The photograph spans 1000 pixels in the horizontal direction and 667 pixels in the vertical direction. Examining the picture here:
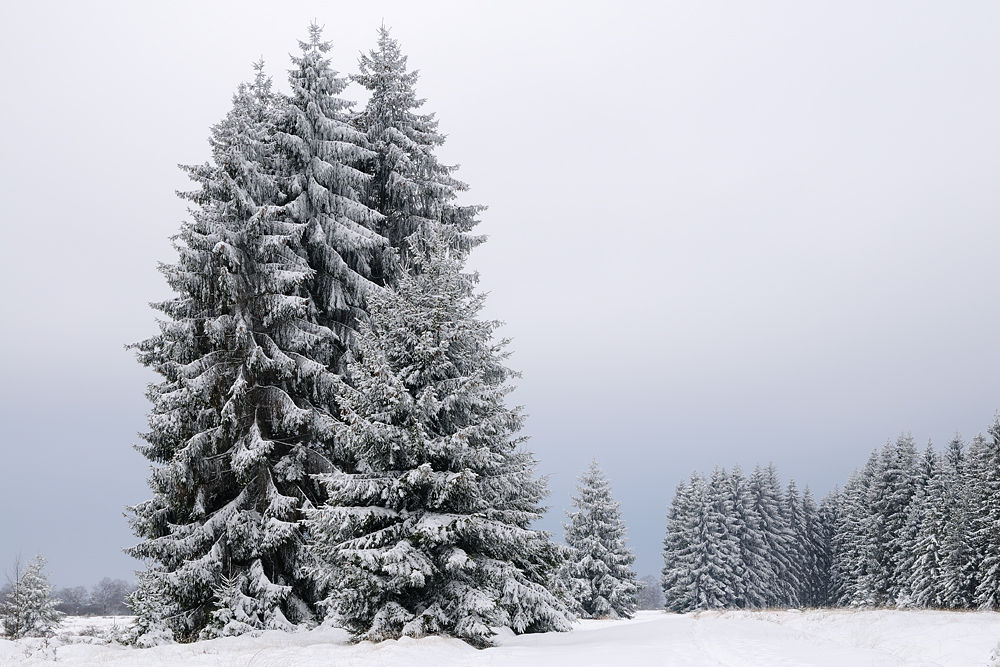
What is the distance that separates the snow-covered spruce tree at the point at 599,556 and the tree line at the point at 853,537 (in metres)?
13.9

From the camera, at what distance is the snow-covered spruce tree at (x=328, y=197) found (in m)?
17.7

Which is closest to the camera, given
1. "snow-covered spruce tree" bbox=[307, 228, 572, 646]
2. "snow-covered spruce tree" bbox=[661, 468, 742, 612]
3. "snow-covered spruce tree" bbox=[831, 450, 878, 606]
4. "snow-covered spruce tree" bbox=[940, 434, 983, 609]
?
"snow-covered spruce tree" bbox=[307, 228, 572, 646]

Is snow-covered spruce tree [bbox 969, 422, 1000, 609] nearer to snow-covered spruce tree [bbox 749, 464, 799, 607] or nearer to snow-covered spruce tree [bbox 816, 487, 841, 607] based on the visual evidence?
snow-covered spruce tree [bbox 749, 464, 799, 607]

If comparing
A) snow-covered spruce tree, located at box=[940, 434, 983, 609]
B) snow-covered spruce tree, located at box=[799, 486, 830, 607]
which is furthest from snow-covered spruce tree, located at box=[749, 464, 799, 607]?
snow-covered spruce tree, located at box=[940, 434, 983, 609]

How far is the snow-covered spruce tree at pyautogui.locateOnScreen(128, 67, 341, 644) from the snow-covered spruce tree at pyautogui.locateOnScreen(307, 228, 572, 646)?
3196mm

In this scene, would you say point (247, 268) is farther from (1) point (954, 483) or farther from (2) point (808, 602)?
(2) point (808, 602)

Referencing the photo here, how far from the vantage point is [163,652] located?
430 inches

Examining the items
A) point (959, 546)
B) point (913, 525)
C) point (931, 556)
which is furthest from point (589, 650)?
point (913, 525)

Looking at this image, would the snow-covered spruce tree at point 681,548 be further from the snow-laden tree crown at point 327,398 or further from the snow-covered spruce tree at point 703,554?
the snow-laden tree crown at point 327,398

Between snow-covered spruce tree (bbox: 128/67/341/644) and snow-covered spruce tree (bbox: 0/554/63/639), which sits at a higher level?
snow-covered spruce tree (bbox: 128/67/341/644)

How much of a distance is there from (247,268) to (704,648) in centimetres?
1312

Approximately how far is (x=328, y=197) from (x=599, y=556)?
28290 mm

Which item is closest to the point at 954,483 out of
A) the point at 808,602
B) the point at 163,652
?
the point at 808,602

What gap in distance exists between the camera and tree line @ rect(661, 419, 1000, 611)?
3281 centimetres
